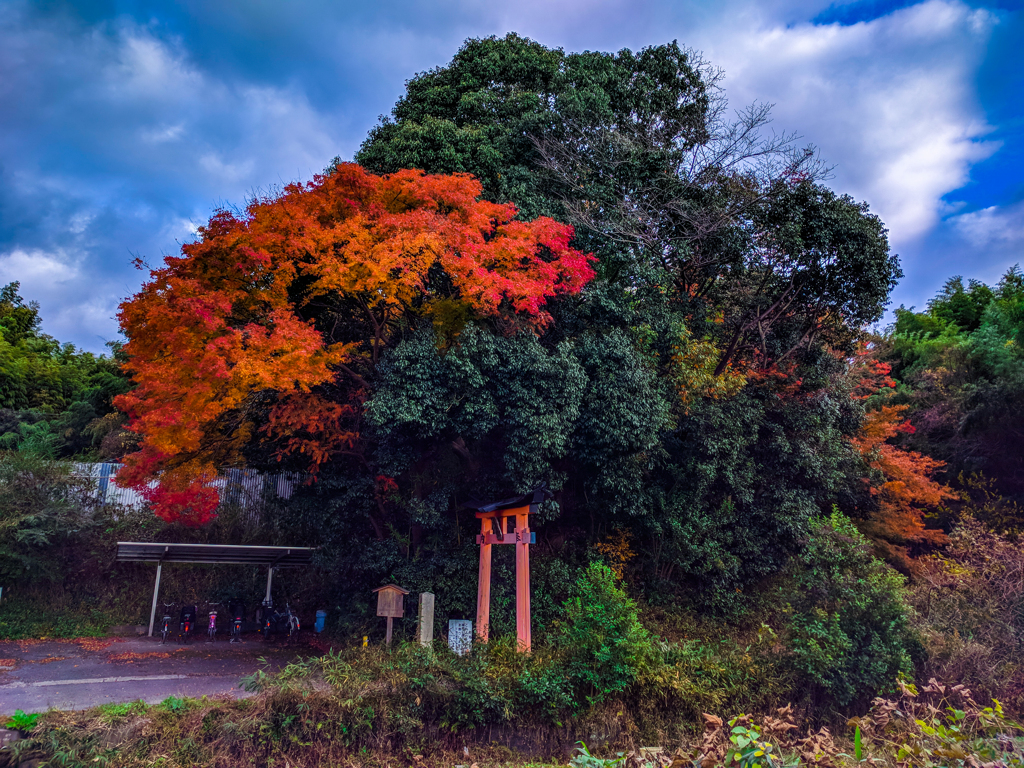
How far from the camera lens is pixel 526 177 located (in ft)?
42.0

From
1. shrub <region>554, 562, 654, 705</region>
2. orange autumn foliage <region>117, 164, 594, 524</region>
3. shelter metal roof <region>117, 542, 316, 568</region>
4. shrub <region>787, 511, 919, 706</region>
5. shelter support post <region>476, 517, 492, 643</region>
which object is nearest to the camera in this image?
shrub <region>554, 562, 654, 705</region>

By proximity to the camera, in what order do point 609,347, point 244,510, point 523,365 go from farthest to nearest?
point 244,510, point 609,347, point 523,365

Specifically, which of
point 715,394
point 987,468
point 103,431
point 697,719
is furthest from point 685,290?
point 103,431

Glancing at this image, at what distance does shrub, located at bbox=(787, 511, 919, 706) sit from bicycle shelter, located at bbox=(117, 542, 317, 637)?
9028 mm

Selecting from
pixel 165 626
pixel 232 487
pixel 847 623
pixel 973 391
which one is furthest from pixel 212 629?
pixel 973 391

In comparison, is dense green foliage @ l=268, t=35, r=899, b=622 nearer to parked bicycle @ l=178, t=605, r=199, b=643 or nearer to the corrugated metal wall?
the corrugated metal wall

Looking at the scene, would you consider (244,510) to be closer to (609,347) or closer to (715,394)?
(609,347)

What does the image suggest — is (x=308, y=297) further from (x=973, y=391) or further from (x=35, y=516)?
(x=973, y=391)

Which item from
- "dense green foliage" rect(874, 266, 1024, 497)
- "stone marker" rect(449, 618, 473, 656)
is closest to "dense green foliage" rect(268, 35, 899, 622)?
"stone marker" rect(449, 618, 473, 656)

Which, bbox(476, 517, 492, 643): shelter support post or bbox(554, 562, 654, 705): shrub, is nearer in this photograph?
bbox(554, 562, 654, 705): shrub

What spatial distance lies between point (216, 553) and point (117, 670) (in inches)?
123

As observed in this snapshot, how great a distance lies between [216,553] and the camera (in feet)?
41.7

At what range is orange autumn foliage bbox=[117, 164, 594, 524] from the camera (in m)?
9.54

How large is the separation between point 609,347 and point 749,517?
521cm
